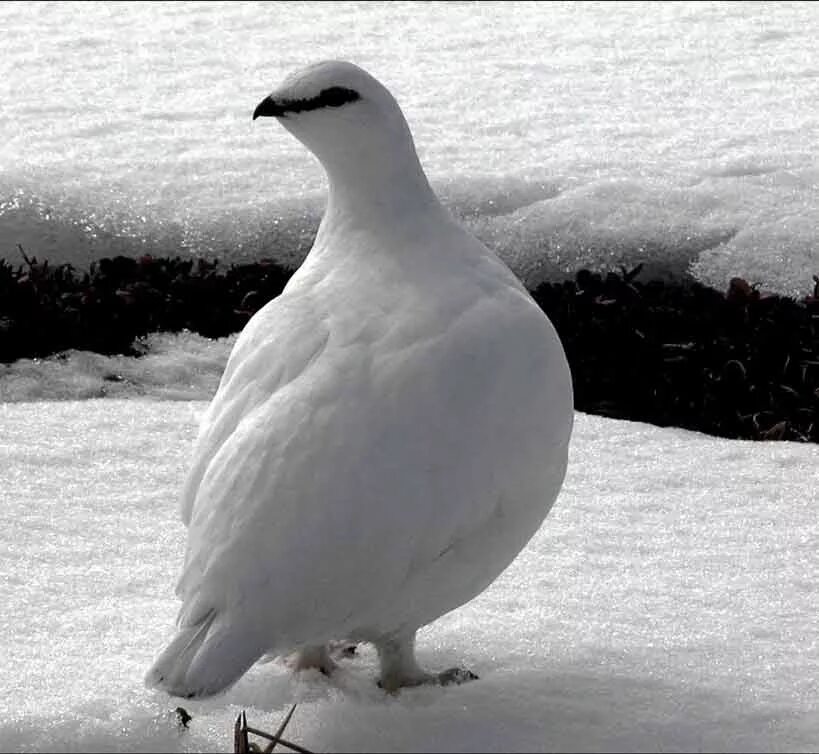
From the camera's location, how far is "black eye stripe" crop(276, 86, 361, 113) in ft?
9.68

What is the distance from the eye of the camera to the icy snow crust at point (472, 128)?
5723 millimetres

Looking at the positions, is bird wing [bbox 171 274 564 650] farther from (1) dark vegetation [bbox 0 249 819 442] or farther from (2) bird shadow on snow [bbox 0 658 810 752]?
(1) dark vegetation [bbox 0 249 819 442]

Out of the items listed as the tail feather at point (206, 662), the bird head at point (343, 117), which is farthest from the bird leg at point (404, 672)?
the bird head at point (343, 117)

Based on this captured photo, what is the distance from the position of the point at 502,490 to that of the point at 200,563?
0.48 metres

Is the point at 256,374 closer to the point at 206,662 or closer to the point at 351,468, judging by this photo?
the point at 351,468

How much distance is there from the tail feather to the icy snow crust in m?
3.33

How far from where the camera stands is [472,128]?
6934mm

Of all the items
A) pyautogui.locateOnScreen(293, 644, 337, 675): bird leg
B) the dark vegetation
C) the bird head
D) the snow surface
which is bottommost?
the snow surface

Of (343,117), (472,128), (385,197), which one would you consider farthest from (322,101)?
(472,128)

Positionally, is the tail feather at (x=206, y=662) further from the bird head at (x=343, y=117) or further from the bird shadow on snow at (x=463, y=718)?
the bird head at (x=343, y=117)

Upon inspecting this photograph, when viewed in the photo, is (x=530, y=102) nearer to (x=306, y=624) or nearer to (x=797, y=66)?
(x=797, y=66)

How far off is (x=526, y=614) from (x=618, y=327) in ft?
6.92

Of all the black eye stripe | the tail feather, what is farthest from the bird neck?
the tail feather

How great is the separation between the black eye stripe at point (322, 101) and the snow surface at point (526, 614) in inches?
39.2
